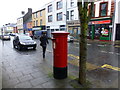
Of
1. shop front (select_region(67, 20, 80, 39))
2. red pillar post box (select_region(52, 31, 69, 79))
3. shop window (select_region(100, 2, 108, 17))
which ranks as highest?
shop window (select_region(100, 2, 108, 17))

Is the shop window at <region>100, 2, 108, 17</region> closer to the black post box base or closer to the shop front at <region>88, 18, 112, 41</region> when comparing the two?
the shop front at <region>88, 18, 112, 41</region>

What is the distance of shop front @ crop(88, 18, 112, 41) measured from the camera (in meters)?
18.5

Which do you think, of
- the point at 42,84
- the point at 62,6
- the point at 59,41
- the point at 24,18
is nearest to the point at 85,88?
the point at 42,84

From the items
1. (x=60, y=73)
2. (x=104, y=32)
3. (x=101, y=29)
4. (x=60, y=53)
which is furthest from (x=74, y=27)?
(x=60, y=73)

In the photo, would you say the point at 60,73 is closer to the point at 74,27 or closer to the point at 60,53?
the point at 60,53

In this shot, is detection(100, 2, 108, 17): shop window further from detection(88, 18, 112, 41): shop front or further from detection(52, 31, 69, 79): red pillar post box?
detection(52, 31, 69, 79): red pillar post box

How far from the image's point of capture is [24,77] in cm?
429

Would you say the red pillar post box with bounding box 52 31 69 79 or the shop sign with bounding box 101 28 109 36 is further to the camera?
the shop sign with bounding box 101 28 109 36

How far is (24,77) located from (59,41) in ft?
6.53

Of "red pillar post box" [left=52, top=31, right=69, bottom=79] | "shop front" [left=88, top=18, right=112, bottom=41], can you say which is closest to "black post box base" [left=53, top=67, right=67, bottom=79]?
"red pillar post box" [left=52, top=31, right=69, bottom=79]

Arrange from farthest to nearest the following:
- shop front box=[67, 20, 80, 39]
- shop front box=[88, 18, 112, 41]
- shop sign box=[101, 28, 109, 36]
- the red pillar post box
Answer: shop front box=[67, 20, 80, 39] → shop sign box=[101, 28, 109, 36] → shop front box=[88, 18, 112, 41] → the red pillar post box

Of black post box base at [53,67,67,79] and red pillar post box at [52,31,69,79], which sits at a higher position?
red pillar post box at [52,31,69,79]

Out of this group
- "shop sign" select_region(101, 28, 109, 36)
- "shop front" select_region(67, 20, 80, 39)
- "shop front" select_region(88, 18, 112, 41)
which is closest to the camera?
"shop front" select_region(88, 18, 112, 41)

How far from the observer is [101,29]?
19.6m
